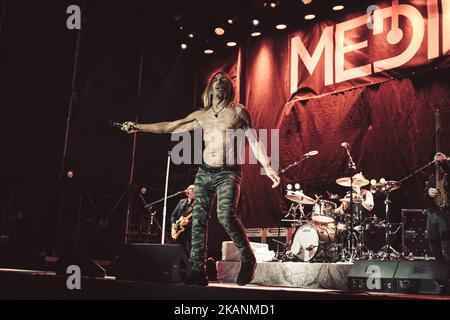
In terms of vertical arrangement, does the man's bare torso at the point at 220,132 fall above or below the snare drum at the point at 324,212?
above

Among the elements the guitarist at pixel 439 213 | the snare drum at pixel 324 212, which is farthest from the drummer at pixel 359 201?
the guitarist at pixel 439 213

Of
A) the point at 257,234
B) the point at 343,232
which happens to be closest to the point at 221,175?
the point at 343,232

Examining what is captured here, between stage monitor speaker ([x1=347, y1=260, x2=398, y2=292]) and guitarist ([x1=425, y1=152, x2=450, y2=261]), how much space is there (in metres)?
2.84

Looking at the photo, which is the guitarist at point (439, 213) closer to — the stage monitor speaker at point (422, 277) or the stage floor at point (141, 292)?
the stage monitor speaker at point (422, 277)

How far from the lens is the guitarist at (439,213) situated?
7.28 meters

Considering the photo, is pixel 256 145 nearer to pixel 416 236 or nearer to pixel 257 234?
pixel 416 236

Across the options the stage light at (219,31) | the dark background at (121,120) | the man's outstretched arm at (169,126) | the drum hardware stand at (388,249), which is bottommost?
the drum hardware stand at (388,249)

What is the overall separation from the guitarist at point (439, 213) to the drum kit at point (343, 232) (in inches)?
23.5

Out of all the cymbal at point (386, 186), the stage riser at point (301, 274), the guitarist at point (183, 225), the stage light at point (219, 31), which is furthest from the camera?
the stage light at point (219, 31)

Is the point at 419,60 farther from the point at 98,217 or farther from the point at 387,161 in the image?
the point at 98,217

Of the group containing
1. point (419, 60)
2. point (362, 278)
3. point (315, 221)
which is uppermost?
point (419, 60)

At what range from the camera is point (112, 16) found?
10.9 m

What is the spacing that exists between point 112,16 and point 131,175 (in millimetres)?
3706
